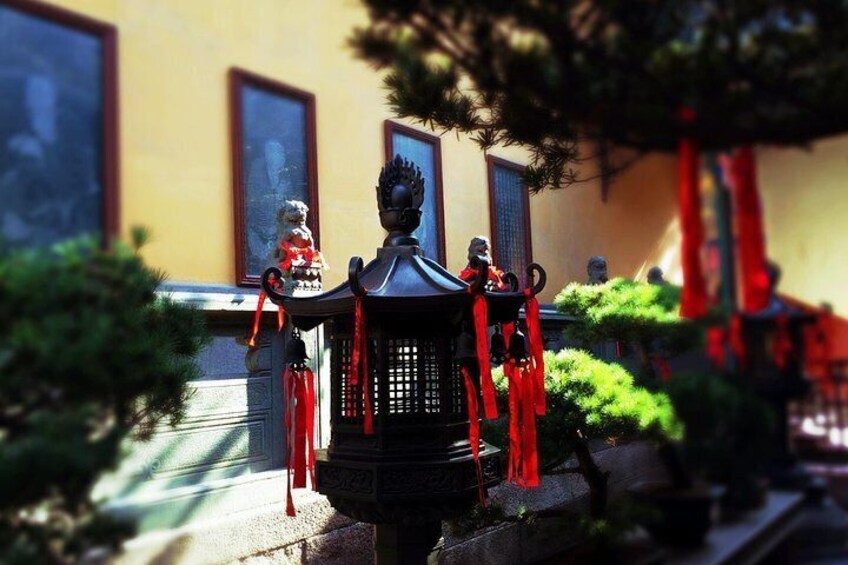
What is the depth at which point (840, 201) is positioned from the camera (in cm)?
71

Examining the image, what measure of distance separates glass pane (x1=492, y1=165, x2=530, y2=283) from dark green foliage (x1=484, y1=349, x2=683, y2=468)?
0.50 meters

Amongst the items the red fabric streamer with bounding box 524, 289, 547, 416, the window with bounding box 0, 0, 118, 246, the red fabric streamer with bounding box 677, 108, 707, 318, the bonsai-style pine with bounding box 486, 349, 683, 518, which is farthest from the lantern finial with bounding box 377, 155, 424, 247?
the red fabric streamer with bounding box 677, 108, 707, 318

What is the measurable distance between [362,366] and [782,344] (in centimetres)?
158

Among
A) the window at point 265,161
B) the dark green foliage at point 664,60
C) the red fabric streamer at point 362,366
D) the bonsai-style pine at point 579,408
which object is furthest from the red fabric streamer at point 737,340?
the bonsai-style pine at point 579,408

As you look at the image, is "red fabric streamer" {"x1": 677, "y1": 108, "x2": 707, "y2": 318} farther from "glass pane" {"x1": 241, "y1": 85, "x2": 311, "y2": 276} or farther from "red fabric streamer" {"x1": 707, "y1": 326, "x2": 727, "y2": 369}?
"glass pane" {"x1": 241, "y1": 85, "x2": 311, "y2": 276}

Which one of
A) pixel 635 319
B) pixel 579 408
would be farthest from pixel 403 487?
pixel 579 408

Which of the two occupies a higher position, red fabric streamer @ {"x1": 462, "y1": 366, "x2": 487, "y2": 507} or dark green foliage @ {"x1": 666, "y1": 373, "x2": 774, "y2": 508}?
dark green foliage @ {"x1": 666, "y1": 373, "x2": 774, "y2": 508}

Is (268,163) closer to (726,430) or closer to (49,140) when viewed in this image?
(49,140)

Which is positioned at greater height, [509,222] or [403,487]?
[509,222]

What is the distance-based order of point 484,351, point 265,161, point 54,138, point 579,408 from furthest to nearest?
point 579,408
point 265,161
point 484,351
point 54,138

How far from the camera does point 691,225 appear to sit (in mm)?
722

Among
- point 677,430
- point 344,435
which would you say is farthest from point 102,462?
point 344,435

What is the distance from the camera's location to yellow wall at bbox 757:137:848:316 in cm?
69

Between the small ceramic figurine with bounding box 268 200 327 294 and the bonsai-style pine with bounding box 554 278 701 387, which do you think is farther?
the small ceramic figurine with bounding box 268 200 327 294
